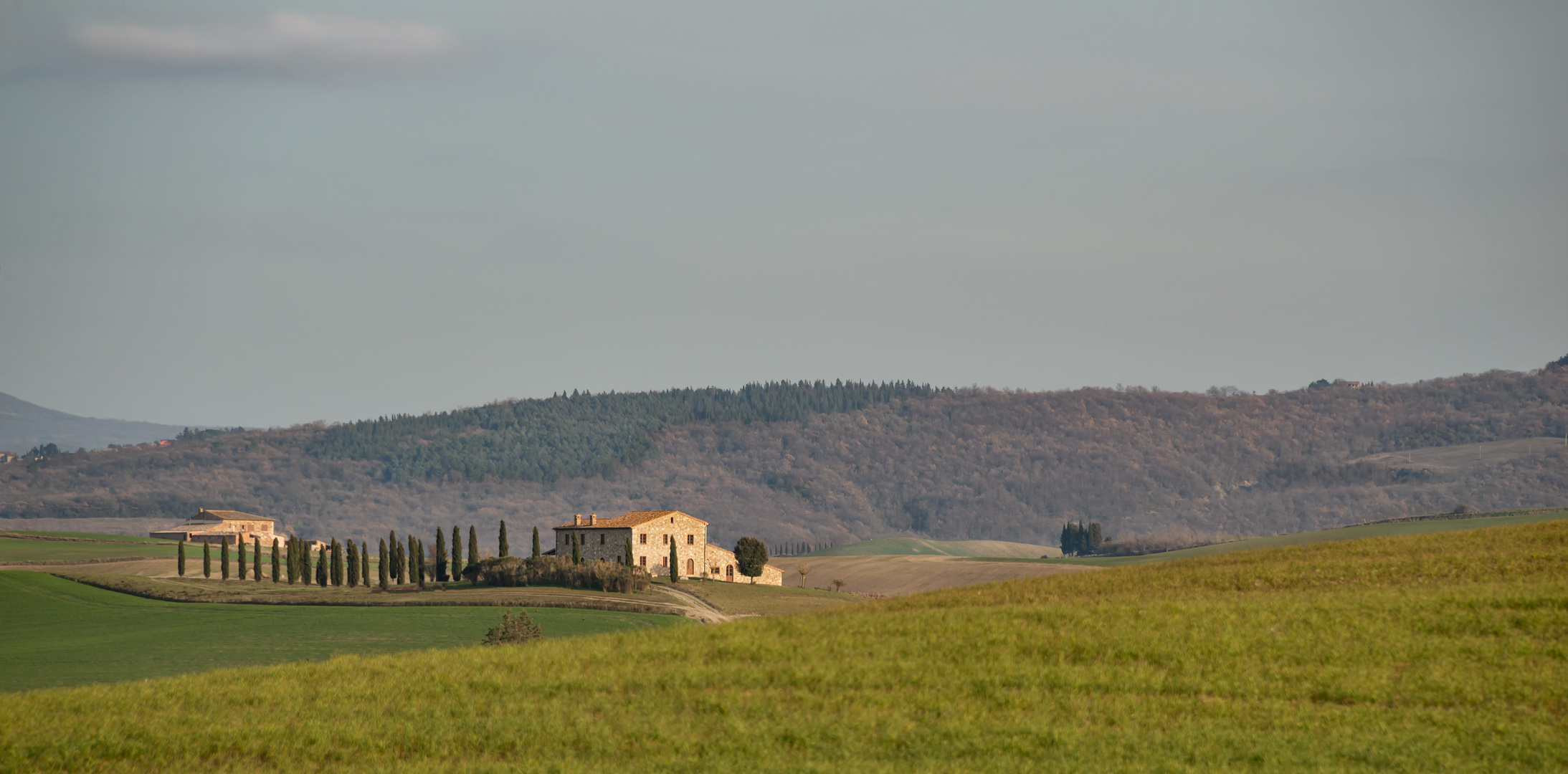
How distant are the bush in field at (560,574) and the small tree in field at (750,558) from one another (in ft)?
54.1

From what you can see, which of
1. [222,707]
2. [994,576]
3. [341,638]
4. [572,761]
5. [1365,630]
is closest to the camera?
[572,761]

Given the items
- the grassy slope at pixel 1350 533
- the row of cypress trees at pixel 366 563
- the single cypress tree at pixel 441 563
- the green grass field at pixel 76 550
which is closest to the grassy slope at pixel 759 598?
the row of cypress trees at pixel 366 563

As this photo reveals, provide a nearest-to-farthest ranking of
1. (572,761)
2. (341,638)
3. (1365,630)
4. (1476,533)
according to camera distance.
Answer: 1. (572,761)
2. (1365,630)
3. (1476,533)
4. (341,638)

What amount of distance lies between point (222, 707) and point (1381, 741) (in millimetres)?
26082

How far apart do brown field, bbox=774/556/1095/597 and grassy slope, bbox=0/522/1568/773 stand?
4710 inches

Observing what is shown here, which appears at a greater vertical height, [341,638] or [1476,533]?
[1476,533]

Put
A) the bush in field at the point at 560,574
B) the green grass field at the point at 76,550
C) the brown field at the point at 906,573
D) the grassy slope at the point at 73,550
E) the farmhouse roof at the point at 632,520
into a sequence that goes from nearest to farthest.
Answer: the bush in field at the point at 560,574 < the farmhouse roof at the point at 632,520 < the green grass field at the point at 76,550 < the grassy slope at the point at 73,550 < the brown field at the point at 906,573

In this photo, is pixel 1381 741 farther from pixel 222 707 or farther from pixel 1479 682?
pixel 222 707

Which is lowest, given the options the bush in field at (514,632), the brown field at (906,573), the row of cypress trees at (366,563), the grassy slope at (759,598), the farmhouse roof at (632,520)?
the brown field at (906,573)

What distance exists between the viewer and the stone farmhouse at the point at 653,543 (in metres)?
116

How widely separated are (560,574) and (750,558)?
26.3 meters

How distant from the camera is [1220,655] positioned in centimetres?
3083

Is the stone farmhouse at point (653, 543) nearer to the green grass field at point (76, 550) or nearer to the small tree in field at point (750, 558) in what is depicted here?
the small tree in field at point (750, 558)

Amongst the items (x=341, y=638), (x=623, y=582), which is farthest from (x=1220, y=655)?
(x=623, y=582)
